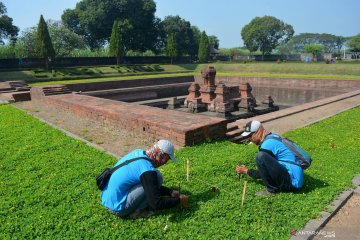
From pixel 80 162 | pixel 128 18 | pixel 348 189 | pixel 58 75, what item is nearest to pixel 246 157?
pixel 348 189

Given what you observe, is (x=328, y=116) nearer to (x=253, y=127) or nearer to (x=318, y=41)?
(x=253, y=127)

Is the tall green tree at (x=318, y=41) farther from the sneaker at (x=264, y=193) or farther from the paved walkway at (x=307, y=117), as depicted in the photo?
the sneaker at (x=264, y=193)

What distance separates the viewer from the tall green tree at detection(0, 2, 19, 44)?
33625 mm

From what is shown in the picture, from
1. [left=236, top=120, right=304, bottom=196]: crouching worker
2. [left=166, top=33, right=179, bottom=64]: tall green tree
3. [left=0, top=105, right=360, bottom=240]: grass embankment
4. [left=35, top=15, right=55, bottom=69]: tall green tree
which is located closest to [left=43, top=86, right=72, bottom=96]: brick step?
[left=0, top=105, right=360, bottom=240]: grass embankment

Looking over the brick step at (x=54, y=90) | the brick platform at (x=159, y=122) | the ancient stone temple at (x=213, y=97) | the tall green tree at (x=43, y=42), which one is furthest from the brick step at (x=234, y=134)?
the tall green tree at (x=43, y=42)

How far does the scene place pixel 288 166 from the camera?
386cm

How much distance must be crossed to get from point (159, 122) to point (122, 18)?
120 feet

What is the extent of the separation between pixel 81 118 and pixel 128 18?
33528 millimetres

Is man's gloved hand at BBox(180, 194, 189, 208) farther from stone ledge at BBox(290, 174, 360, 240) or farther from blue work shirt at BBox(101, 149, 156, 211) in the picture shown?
stone ledge at BBox(290, 174, 360, 240)

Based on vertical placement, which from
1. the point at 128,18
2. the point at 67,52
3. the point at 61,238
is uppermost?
the point at 128,18

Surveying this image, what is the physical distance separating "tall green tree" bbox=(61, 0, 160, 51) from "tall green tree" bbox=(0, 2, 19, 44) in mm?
8408

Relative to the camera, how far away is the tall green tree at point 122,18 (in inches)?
1556

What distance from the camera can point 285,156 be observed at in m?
3.87

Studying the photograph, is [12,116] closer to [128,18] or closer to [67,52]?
[67,52]
